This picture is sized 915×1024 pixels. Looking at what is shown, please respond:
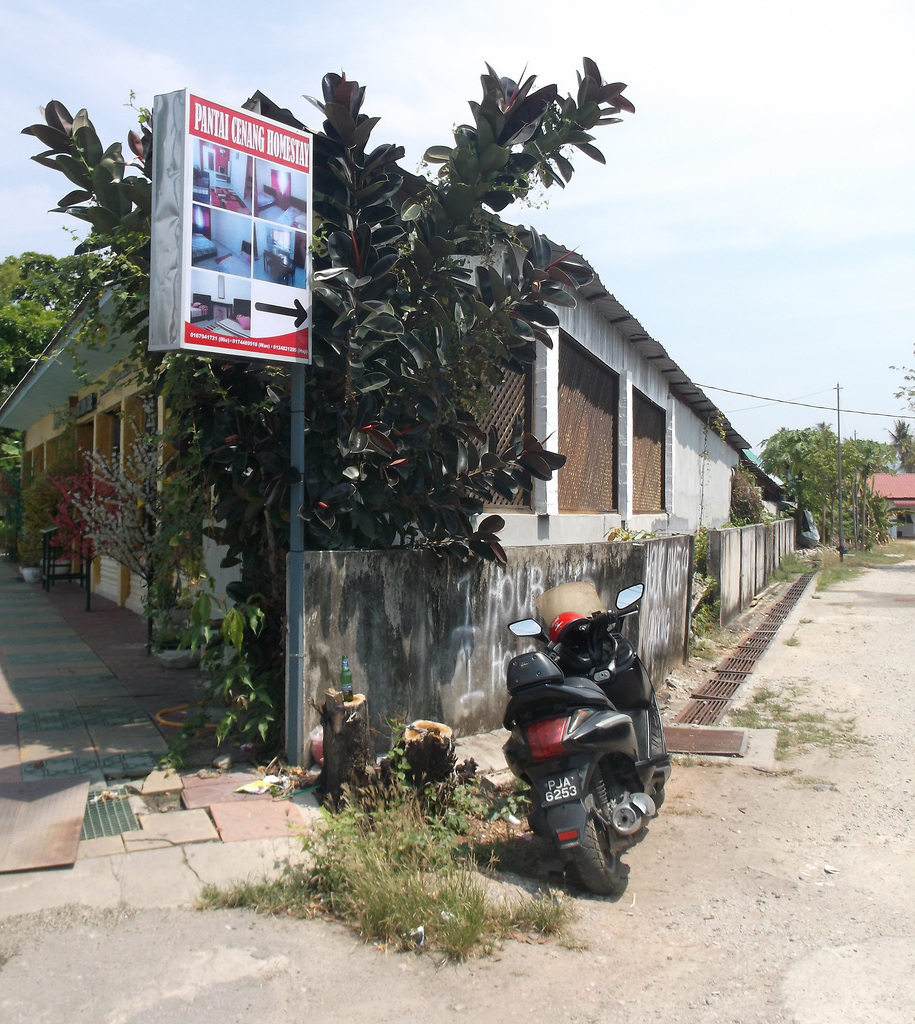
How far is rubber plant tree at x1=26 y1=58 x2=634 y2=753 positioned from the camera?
536cm

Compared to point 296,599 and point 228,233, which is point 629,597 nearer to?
point 296,599

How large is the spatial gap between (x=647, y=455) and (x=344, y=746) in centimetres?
1166

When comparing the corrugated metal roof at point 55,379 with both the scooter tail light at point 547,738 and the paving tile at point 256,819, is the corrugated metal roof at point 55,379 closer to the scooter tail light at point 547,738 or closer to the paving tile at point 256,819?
the paving tile at point 256,819

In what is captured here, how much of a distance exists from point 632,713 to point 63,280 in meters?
4.29

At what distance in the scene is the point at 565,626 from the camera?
4.75m

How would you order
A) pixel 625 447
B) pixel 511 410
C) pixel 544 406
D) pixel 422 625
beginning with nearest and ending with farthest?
pixel 422 625 < pixel 511 410 < pixel 544 406 < pixel 625 447

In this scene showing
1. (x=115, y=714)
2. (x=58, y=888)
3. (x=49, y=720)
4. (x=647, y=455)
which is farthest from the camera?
(x=647, y=455)

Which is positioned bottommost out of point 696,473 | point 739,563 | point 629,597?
point 739,563

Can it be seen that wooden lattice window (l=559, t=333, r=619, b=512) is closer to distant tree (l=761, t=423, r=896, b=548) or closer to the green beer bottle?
the green beer bottle

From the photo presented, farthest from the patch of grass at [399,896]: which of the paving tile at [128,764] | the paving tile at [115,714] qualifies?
the paving tile at [115,714]

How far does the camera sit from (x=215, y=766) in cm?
534

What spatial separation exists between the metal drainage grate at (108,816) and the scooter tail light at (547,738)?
205 cm

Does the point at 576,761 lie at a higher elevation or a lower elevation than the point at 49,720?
higher

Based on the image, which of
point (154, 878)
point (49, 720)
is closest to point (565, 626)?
point (154, 878)
